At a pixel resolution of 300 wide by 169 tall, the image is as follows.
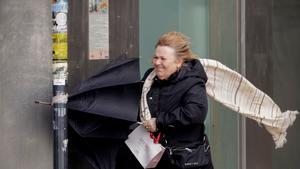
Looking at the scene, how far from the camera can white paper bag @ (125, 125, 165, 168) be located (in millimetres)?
4414

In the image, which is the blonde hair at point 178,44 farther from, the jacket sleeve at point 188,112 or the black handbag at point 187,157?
the black handbag at point 187,157

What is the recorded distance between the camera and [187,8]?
21.0 feet

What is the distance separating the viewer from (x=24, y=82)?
486 cm

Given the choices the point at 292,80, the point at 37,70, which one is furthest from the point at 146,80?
the point at 292,80

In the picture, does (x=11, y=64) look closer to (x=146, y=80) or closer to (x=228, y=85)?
(x=146, y=80)

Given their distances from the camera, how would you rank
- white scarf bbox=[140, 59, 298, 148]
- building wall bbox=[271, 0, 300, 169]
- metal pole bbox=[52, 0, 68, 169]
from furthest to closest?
building wall bbox=[271, 0, 300, 169]
white scarf bbox=[140, 59, 298, 148]
metal pole bbox=[52, 0, 68, 169]

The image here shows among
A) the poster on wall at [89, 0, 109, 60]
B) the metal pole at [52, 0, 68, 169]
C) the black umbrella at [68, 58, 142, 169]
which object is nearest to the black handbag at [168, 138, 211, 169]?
the black umbrella at [68, 58, 142, 169]

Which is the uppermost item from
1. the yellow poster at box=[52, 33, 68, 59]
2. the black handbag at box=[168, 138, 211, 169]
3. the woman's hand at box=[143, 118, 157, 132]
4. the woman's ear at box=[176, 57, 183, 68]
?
the yellow poster at box=[52, 33, 68, 59]

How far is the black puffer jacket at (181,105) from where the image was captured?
431cm

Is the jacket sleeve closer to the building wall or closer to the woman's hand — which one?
the woman's hand

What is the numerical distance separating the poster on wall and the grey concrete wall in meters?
0.47

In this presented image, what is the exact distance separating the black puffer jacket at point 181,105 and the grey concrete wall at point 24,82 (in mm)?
1057

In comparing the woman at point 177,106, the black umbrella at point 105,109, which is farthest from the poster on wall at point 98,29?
the woman at point 177,106

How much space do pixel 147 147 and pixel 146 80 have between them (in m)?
0.57
